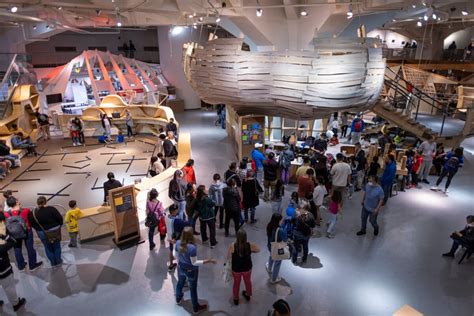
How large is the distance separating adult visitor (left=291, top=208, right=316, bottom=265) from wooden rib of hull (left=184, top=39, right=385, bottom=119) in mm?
2961

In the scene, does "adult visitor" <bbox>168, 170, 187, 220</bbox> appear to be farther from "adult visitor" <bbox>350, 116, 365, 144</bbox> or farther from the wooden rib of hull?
"adult visitor" <bbox>350, 116, 365, 144</bbox>

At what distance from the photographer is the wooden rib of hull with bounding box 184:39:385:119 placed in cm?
652

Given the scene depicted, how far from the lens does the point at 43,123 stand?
12.5 meters

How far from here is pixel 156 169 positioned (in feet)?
23.7

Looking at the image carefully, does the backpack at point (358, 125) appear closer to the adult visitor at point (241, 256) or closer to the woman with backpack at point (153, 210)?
the woman with backpack at point (153, 210)

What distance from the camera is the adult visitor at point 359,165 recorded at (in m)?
7.46

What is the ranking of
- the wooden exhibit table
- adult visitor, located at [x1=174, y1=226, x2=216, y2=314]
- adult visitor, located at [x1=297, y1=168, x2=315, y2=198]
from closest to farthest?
adult visitor, located at [x1=174, y1=226, x2=216, y2=314], the wooden exhibit table, adult visitor, located at [x1=297, y1=168, x2=315, y2=198]

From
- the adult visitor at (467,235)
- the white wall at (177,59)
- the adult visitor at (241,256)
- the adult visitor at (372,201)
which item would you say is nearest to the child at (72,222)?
the adult visitor at (241,256)

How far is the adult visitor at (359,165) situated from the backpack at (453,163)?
190cm

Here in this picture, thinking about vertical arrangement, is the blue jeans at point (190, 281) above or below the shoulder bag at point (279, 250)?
below

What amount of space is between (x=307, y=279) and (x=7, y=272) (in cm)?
408

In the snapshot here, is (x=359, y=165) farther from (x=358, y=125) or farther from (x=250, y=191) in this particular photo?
(x=358, y=125)

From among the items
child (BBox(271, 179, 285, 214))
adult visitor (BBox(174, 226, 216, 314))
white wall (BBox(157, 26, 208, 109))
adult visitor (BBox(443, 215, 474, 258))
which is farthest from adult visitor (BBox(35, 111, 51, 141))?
adult visitor (BBox(443, 215, 474, 258))

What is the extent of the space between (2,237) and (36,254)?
56.8 inches
